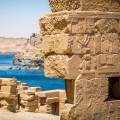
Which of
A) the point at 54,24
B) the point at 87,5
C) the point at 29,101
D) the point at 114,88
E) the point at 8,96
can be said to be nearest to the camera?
the point at 87,5

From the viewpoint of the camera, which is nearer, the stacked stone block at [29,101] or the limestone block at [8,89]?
the limestone block at [8,89]

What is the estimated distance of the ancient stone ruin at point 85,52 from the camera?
26.1 feet

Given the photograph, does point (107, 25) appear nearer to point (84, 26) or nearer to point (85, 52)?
point (84, 26)

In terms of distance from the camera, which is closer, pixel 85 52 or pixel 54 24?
pixel 85 52

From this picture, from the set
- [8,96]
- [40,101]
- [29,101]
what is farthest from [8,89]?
[40,101]

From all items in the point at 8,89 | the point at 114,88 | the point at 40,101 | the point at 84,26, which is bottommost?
the point at 40,101

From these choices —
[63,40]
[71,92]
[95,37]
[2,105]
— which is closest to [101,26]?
[95,37]

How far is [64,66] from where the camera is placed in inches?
314

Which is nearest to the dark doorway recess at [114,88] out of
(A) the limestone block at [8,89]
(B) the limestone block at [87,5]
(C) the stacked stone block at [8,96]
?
(B) the limestone block at [87,5]

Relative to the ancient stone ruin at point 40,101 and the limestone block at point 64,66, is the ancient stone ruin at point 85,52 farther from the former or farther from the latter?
the ancient stone ruin at point 40,101

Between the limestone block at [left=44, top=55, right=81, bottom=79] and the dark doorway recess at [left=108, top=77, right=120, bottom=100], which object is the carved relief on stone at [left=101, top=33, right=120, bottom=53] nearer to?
the limestone block at [left=44, top=55, right=81, bottom=79]

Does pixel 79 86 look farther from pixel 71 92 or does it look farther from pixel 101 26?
pixel 101 26

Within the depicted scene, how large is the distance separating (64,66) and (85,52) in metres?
0.43

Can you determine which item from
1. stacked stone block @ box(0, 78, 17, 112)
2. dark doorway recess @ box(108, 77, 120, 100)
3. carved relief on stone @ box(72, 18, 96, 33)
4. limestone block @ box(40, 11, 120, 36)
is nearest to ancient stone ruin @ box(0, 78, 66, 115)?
stacked stone block @ box(0, 78, 17, 112)
